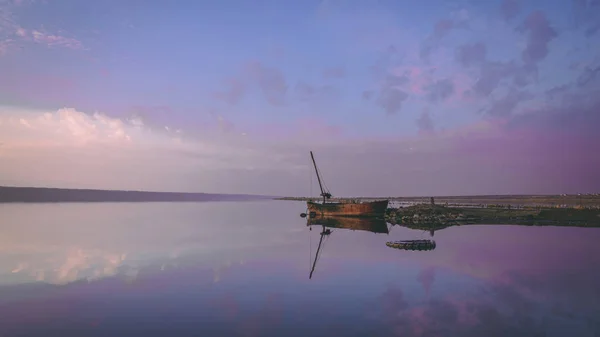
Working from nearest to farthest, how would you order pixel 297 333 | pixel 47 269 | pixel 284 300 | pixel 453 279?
pixel 297 333
pixel 284 300
pixel 453 279
pixel 47 269

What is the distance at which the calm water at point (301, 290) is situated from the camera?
1808 cm

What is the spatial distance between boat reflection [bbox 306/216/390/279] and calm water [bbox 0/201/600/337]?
1806 centimetres

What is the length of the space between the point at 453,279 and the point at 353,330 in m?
14.0

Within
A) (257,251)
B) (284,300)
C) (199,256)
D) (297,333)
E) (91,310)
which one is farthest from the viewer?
(257,251)

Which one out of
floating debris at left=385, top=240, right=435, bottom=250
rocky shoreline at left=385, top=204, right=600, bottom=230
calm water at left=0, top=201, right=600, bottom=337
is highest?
rocky shoreline at left=385, top=204, right=600, bottom=230

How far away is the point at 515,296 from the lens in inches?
915

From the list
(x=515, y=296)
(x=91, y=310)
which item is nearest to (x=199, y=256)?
(x=91, y=310)

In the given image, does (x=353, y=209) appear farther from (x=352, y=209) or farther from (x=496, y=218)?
(x=496, y=218)

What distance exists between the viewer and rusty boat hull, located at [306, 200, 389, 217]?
91.2 m

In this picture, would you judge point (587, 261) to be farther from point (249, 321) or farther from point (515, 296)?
point (249, 321)

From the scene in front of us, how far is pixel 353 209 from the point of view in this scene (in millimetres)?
95250

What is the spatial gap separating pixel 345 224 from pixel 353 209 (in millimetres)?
12261

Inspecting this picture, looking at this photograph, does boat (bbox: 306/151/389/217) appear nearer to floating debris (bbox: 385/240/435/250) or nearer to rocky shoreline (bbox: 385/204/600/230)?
rocky shoreline (bbox: 385/204/600/230)

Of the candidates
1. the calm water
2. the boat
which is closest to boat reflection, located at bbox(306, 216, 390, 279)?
the boat
